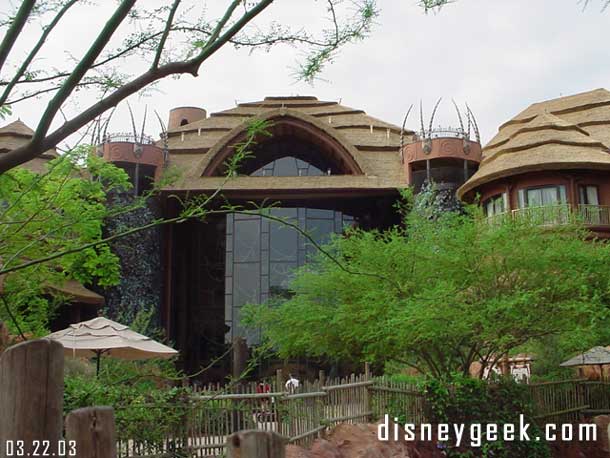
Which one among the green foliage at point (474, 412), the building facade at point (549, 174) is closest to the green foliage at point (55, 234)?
the green foliage at point (474, 412)

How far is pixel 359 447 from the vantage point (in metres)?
11.6

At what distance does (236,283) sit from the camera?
3133cm

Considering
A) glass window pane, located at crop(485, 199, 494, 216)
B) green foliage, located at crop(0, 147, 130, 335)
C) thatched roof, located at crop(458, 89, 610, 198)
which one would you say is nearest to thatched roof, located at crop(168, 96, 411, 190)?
glass window pane, located at crop(485, 199, 494, 216)

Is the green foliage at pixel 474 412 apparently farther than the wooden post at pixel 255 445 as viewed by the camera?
Yes

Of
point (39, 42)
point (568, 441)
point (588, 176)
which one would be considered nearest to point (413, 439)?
point (568, 441)

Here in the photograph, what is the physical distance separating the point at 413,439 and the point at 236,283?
61.7ft

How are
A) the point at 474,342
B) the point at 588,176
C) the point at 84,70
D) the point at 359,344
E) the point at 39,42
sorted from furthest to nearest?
the point at 588,176
the point at 359,344
the point at 474,342
the point at 39,42
the point at 84,70

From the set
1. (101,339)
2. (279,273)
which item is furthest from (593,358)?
(279,273)

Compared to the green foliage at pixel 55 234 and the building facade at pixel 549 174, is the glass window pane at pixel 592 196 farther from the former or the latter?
the green foliage at pixel 55 234

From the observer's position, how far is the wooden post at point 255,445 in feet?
6.16

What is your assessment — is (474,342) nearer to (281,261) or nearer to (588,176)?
(588,176)

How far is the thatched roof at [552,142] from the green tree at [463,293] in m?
8.46

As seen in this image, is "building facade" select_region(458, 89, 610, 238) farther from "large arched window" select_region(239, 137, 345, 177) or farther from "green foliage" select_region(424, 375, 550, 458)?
"green foliage" select_region(424, 375, 550, 458)

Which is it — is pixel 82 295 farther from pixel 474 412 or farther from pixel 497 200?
pixel 474 412
